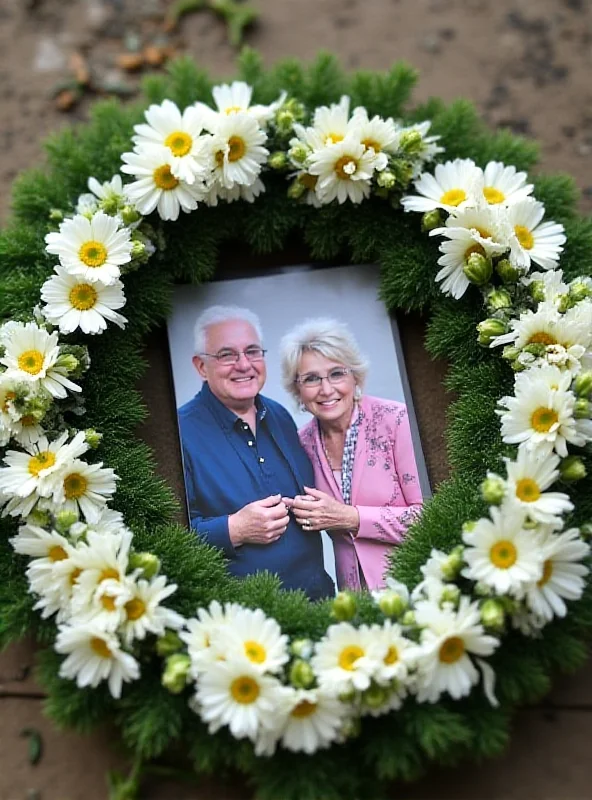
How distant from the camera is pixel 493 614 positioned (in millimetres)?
799

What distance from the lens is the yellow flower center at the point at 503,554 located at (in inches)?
32.4

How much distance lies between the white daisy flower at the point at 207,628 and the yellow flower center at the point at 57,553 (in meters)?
0.13

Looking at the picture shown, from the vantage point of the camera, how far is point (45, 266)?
99 centimetres

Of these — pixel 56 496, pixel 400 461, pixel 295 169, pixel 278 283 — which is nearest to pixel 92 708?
pixel 56 496

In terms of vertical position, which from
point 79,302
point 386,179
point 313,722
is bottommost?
point 313,722

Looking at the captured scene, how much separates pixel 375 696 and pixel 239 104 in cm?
65

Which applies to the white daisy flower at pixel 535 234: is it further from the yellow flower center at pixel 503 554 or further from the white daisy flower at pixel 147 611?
the white daisy flower at pixel 147 611

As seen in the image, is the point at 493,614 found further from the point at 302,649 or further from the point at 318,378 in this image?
the point at 318,378

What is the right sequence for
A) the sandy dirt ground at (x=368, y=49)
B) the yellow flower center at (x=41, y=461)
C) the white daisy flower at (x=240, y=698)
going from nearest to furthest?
the white daisy flower at (x=240, y=698), the yellow flower center at (x=41, y=461), the sandy dirt ground at (x=368, y=49)

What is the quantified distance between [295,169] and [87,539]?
0.47 metres

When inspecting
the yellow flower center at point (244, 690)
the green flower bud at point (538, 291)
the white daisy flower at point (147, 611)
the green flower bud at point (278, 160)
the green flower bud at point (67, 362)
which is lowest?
the yellow flower center at point (244, 690)

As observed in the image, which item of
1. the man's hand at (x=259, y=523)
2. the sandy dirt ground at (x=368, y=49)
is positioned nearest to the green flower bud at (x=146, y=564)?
the man's hand at (x=259, y=523)

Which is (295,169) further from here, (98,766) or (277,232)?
(98,766)

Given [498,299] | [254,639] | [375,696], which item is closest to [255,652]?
[254,639]
